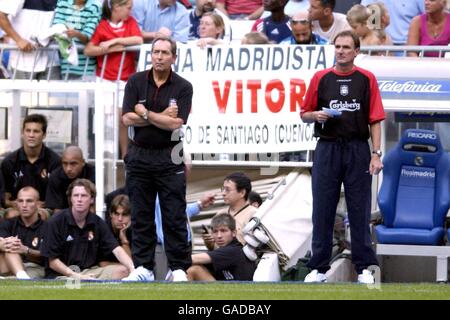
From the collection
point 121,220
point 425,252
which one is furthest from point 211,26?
point 425,252

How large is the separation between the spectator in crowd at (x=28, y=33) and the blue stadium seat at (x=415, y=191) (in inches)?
162

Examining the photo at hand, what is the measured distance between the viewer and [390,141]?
52.6ft

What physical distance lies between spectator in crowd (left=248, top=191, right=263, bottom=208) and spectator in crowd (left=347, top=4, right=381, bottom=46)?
216cm

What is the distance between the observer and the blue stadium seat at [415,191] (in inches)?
575

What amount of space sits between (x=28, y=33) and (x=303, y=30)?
10.7ft

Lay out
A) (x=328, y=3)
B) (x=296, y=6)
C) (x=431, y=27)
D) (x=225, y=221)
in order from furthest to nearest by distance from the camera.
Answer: (x=296, y=6) < (x=328, y=3) < (x=431, y=27) < (x=225, y=221)

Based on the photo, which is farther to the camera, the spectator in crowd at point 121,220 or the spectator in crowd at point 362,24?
the spectator in crowd at point 362,24

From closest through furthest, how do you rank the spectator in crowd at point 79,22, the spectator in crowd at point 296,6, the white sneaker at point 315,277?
the white sneaker at point 315,277 < the spectator in crowd at point 79,22 < the spectator in crowd at point 296,6

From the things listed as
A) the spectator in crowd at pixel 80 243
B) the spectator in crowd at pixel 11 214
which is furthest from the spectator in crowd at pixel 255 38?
the spectator in crowd at pixel 11 214

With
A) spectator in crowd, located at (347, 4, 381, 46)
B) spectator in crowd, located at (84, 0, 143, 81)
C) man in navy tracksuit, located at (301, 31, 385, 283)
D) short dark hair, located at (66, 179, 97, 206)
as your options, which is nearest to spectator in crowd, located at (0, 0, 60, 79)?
spectator in crowd, located at (84, 0, 143, 81)

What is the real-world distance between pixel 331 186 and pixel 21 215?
3.53 m

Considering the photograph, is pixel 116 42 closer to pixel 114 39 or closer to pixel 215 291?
pixel 114 39

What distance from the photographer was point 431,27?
635 inches

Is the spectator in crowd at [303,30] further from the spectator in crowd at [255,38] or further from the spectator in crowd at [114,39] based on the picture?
the spectator in crowd at [114,39]
